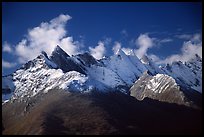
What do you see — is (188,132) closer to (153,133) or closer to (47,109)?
(153,133)

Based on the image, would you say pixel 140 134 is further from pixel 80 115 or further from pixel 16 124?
pixel 16 124

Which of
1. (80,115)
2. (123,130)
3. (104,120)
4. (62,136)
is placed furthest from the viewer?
(80,115)

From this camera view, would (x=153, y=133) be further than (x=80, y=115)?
No

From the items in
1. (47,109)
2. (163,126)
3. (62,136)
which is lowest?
(62,136)

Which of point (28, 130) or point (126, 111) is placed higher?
point (126, 111)

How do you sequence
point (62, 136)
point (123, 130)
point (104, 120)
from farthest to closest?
point (104, 120), point (123, 130), point (62, 136)

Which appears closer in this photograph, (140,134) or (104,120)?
(140,134)

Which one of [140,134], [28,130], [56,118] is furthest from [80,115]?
[140,134]

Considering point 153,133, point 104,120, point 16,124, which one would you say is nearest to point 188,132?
point 153,133

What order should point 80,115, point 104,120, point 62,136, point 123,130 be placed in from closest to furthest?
point 62,136, point 123,130, point 104,120, point 80,115
